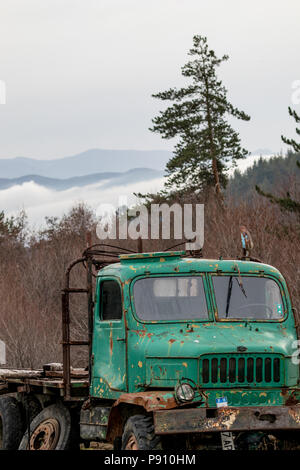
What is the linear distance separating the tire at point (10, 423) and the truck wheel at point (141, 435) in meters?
4.12

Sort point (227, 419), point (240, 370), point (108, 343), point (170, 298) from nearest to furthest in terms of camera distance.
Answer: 1. point (227, 419)
2. point (240, 370)
3. point (170, 298)
4. point (108, 343)

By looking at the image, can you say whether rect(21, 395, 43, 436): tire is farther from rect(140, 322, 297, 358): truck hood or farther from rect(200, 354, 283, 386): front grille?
rect(200, 354, 283, 386): front grille

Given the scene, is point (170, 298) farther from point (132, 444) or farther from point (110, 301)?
point (132, 444)

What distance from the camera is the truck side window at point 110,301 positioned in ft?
39.2

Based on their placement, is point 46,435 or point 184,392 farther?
point 46,435

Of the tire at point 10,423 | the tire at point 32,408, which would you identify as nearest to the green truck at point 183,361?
the tire at point 10,423

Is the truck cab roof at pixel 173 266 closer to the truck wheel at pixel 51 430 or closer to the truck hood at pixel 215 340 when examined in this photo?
the truck hood at pixel 215 340

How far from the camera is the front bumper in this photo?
10.2 m

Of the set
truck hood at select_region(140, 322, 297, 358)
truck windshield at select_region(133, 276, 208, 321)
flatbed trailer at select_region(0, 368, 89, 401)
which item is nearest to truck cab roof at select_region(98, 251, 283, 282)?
truck windshield at select_region(133, 276, 208, 321)

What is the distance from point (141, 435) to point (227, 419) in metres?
0.96

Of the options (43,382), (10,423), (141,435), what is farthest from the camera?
(10,423)

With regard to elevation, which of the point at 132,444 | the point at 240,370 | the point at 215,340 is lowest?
the point at 132,444

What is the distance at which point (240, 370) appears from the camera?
10.8 metres

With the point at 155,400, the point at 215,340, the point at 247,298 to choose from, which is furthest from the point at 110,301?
the point at 155,400
